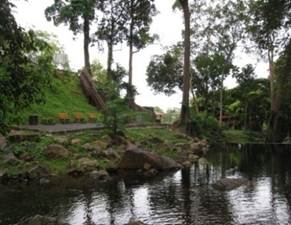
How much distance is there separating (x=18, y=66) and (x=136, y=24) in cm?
4346

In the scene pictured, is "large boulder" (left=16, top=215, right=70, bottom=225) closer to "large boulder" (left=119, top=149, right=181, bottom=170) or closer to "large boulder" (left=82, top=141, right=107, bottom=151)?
"large boulder" (left=119, top=149, right=181, bottom=170)

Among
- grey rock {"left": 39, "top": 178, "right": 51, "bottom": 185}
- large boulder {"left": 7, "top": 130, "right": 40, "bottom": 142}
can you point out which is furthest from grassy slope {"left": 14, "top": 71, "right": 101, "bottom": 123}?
grey rock {"left": 39, "top": 178, "right": 51, "bottom": 185}

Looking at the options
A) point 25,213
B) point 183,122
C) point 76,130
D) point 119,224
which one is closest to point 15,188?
point 25,213

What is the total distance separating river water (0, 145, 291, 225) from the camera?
43.7ft

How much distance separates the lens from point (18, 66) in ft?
25.6

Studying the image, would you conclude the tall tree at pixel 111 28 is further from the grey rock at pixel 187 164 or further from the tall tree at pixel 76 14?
the grey rock at pixel 187 164

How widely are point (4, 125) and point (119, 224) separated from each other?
6.00 metres

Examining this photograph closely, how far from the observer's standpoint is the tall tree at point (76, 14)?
44062 mm

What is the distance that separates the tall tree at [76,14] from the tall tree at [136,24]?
3539mm

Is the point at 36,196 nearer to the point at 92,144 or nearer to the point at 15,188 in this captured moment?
the point at 15,188

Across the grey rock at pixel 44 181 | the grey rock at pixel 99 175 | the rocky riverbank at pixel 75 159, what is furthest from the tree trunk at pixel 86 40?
the grey rock at pixel 44 181

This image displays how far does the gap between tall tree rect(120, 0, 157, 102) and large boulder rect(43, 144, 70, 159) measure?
25.1 m

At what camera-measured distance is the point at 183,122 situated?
41250 mm

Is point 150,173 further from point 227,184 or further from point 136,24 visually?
point 136,24
